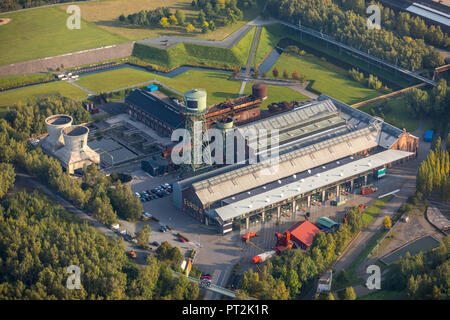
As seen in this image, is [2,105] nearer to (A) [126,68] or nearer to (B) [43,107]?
(B) [43,107]

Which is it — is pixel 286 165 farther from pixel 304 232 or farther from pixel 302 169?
pixel 304 232

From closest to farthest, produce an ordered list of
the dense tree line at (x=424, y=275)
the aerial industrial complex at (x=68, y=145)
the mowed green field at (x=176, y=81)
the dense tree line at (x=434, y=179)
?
the dense tree line at (x=424, y=275) → the dense tree line at (x=434, y=179) → the aerial industrial complex at (x=68, y=145) → the mowed green field at (x=176, y=81)

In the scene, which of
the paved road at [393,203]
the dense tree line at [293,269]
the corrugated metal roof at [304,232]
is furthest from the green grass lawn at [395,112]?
the dense tree line at [293,269]

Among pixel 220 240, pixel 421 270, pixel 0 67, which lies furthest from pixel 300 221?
pixel 0 67

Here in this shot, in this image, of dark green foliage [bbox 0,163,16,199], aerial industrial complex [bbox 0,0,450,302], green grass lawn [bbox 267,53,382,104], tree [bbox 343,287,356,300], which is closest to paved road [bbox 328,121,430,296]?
aerial industrial complex [bbox 0,0,450,302]

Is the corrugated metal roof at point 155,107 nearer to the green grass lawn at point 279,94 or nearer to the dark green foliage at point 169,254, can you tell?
the green grass lawn at point 279,94

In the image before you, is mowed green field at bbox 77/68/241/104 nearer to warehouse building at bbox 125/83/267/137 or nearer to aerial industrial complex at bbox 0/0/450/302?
aerial industrial complex at bbox 0/0/450/302
